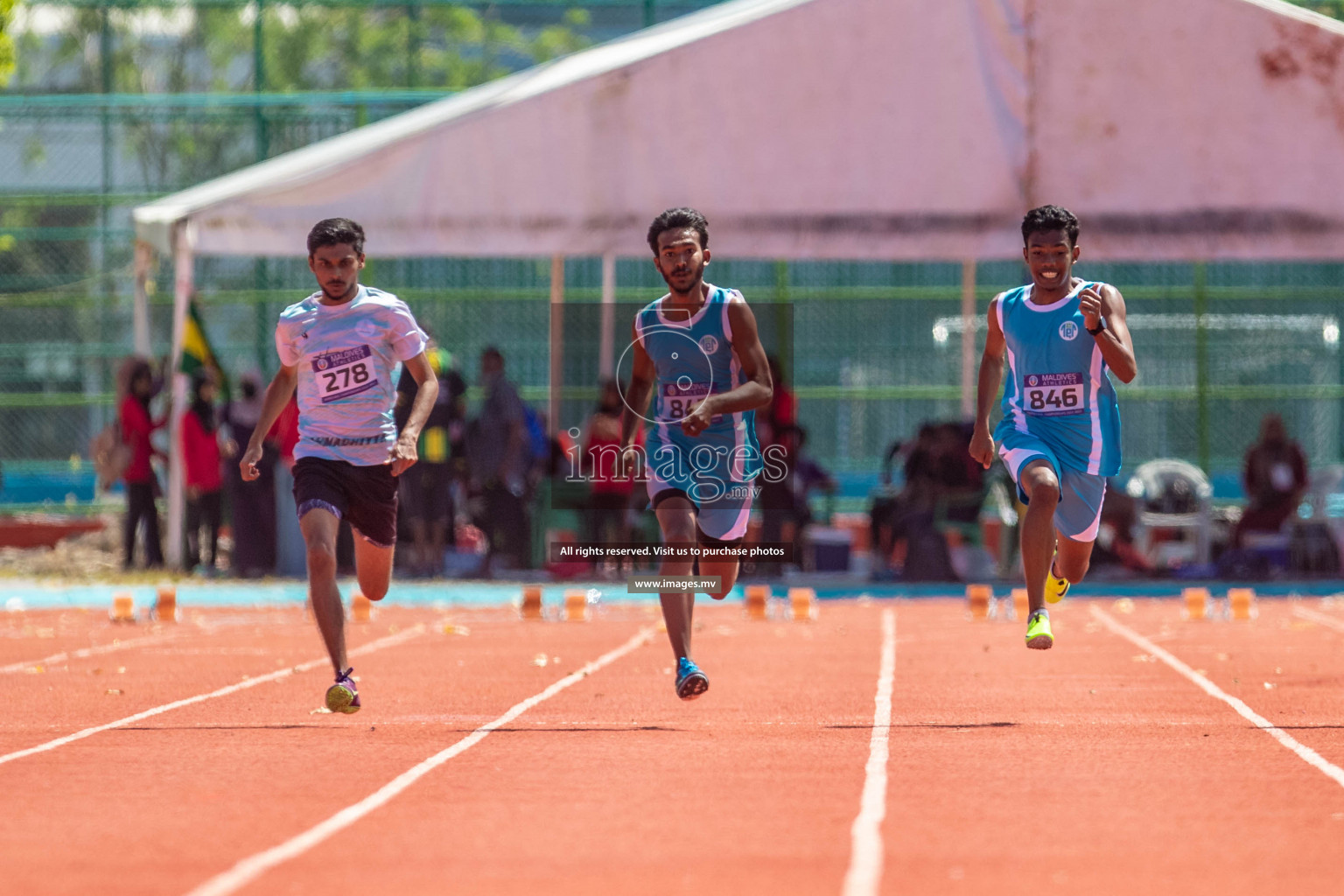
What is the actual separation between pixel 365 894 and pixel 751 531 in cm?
1409

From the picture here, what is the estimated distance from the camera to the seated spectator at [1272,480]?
17.9m

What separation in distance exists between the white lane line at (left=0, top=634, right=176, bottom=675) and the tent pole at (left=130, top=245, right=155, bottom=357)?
5.34m

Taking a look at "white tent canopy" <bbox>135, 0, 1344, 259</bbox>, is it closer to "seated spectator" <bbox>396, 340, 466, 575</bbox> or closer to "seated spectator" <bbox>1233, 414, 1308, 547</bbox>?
"seated spectator" <bbox>396, 340, 466, 575</bbox>

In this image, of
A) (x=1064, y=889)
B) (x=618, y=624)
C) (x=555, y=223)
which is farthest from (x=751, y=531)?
(x=1064, y=889)

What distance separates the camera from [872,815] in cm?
602

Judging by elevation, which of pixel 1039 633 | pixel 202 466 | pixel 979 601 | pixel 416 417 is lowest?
pixel 979 601

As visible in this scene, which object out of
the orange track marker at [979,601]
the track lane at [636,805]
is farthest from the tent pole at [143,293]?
the track lane at [636,805]

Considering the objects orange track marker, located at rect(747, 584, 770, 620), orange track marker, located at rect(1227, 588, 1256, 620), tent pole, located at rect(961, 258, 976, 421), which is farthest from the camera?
tent pole, located at rect(961, 258, 976, 421)

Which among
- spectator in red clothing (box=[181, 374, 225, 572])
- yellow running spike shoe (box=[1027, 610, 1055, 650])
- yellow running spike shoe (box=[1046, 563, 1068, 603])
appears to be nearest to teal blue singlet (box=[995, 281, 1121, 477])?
yellow running spike shoe (box=[1046, 563, 1068, 603])

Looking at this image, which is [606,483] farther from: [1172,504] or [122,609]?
[1172,504]

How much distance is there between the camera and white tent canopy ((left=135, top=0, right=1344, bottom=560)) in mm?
17000

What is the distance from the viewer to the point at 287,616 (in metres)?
15.1

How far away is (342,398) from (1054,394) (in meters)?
2.91

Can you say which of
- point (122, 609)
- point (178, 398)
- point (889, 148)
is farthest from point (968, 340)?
point (122, 609)
